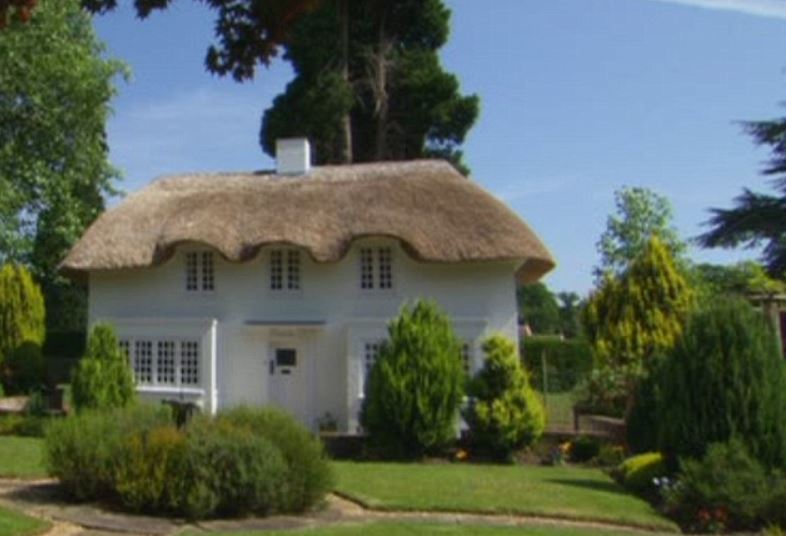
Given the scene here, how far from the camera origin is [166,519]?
10.2 m

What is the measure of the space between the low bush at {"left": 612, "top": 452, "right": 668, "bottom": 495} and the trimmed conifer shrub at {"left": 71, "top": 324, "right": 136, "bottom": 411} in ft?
36.1

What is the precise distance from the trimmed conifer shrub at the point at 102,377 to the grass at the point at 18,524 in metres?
9.91

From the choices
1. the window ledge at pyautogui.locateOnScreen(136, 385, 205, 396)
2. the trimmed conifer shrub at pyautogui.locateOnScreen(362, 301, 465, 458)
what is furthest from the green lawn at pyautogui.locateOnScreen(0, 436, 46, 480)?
the trimmed conifer shrub at pyautogui.locateOnScreen(362, 301, 465, 458)

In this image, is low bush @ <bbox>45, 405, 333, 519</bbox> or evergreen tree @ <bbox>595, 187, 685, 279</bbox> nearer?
low bush @ <bbox>45, 405, 333, 519</bbox>

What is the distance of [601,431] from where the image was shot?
19047 millimetres

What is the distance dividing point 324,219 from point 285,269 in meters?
1.64

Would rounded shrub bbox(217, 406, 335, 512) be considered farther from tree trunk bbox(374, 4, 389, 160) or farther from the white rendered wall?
tree trunk bbox(374, 4, 389, 160)

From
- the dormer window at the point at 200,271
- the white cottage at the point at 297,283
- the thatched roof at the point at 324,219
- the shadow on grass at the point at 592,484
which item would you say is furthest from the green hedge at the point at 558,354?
the shadow on grass at the point at 592,484

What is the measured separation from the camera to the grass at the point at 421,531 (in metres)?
9.33

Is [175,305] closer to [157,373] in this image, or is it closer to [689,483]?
[157,373]

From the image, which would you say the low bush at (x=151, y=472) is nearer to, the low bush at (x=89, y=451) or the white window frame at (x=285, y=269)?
the low bush at (x=89, y=451)

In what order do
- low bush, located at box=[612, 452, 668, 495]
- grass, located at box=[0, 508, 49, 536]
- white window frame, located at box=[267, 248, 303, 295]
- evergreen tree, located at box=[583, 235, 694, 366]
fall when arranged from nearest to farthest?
grass, located at box=[0, 508, 49, 536] → low bush, located at box=[612, 452, 668, 495] → evergreen tree, located at box=[583, 235, 694, 366] → white window frame, located at box=[267, 248, 303, 295]

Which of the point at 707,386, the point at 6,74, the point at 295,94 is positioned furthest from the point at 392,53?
the point at 707,386

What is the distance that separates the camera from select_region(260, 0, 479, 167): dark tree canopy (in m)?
33.7
